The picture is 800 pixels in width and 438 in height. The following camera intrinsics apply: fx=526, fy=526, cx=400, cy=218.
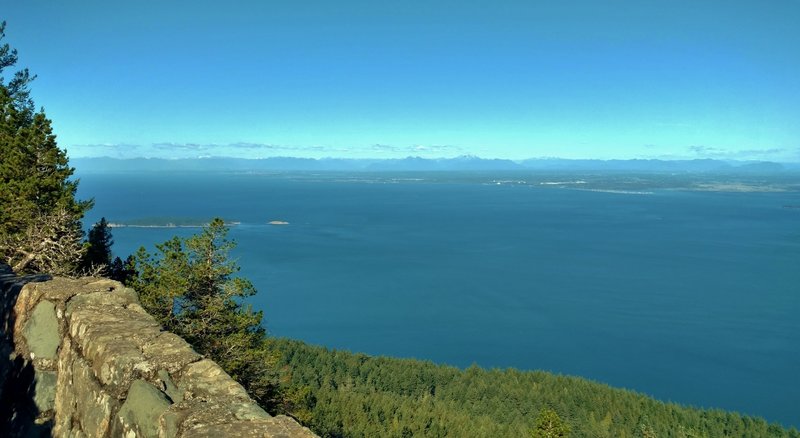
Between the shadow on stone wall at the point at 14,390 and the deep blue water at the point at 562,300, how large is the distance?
77.0 feet

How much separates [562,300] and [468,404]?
156 feet

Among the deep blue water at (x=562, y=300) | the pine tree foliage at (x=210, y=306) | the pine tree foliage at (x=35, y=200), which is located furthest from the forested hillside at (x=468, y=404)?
the pine tree foliage at (x=35, y=200)

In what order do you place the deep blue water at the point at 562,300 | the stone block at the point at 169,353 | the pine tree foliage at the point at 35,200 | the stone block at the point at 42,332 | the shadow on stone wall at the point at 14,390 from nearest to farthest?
1. the stone block at the point at 169,353
2. the shadow on stone wall at the point at 14,390
3. the stone block at the point at 42,332
4. the pine tree foliage at the point at 35,200
5. the deep blue water at the point at 562,300

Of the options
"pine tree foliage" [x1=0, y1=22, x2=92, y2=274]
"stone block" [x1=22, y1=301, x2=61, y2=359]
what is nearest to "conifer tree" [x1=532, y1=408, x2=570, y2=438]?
"pine tree foliage" [x1=0, y1=22, x2=92, y2=274]

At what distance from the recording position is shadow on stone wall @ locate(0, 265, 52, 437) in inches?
254

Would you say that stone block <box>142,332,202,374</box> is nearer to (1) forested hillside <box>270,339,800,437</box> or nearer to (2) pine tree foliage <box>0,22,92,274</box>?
(2) pine tree foliage <box>0,22,92,274</box>

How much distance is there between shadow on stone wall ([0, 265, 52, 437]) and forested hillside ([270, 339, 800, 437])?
23284 millimetres

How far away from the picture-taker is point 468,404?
45688 millimetres

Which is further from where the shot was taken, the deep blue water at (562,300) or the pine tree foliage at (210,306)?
the deep blue water at (562,300)

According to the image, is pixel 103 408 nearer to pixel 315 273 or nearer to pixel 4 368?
pixel 4 368

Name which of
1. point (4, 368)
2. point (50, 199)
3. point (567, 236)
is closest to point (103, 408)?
point (4, 368)

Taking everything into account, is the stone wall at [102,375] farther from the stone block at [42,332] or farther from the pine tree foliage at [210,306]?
the pine tree foliage at [210,306]

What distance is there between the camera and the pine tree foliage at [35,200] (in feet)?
43.4

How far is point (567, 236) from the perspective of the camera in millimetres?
145625
